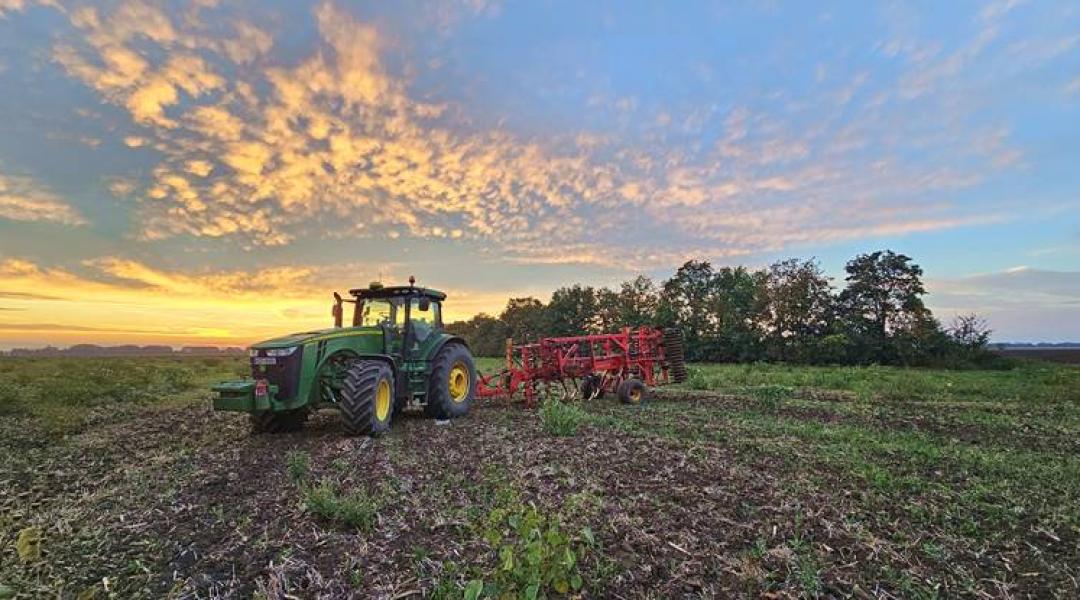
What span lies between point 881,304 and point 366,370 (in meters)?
41.4

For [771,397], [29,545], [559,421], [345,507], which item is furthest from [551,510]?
[771,397]

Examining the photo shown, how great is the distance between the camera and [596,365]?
13.8 m

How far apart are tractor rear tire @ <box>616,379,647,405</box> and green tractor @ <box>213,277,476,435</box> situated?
365cm

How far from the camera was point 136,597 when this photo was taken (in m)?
3.92

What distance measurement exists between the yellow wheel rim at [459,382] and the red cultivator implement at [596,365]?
66 centimetres

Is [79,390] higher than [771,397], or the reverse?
[79,390]

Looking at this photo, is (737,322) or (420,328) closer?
(420,328)

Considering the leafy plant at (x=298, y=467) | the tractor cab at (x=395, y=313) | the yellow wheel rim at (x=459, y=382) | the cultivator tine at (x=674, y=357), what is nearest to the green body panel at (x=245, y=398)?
the leafy plant at (x=298, y=467)

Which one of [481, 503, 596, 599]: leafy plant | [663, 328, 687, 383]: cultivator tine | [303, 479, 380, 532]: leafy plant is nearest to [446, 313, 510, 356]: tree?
[663, 328, 687, 383]: cultivator tine

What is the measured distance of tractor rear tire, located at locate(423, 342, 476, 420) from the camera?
11.0m

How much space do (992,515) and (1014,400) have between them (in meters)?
12.3

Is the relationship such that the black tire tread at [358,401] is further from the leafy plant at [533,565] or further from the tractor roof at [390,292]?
the leafy plant at [533,565]

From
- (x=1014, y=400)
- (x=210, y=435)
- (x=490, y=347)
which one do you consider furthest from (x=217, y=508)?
(x=490, y=347)

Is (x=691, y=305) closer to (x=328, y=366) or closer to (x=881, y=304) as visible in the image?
(x=881, y=304)
